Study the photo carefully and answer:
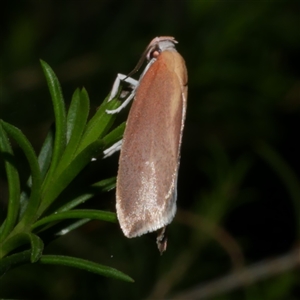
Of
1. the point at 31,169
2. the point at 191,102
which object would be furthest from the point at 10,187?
the point at 191,102

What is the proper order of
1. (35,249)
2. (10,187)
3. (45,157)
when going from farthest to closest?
(45,157) → (10,187) → (35,249)

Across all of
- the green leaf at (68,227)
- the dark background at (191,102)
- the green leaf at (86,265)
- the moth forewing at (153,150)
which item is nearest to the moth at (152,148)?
the moth forewing at (153,150)

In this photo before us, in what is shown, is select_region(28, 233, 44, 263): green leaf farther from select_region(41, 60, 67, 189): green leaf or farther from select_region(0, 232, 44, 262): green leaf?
select_region(41, 60, 67, 189): green leaf

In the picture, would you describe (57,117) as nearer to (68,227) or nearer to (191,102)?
(68,227)

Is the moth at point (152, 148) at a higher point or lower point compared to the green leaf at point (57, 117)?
lower

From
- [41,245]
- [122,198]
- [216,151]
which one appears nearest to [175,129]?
[122,198]

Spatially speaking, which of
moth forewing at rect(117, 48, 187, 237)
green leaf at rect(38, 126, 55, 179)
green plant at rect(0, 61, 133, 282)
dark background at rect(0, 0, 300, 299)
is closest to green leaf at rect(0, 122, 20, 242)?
Result: green plant at rect(0, 61, 133, 282)

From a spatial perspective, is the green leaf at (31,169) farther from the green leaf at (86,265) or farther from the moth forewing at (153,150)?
the moth forewing at (153,150)
